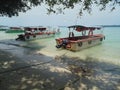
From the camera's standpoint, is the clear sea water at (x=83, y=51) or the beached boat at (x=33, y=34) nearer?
the clear sea water at (x=83, y=51)

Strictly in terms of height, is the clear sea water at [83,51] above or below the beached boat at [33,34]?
below

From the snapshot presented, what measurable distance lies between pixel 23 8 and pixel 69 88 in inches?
469

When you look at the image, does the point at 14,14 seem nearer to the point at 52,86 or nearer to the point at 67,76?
the point at 67,76

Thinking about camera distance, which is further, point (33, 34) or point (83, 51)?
point (33, 34)

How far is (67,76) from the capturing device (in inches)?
348

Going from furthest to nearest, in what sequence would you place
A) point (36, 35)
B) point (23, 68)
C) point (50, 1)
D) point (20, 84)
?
point (36, 35) → point (50, 1) → point (23, 68) → point (20, 84)

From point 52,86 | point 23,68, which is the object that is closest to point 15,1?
point 23,68

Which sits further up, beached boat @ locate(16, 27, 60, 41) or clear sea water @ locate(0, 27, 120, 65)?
beached boat @ locate(16, 27, 60, 41)

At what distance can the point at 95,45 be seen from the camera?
25125 mm

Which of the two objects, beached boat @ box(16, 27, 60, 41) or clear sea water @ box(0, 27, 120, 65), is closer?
clear sea water @ box(0, 27, 120, 65)

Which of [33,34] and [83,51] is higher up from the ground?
[33,34]

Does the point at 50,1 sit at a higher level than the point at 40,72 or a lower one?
higher

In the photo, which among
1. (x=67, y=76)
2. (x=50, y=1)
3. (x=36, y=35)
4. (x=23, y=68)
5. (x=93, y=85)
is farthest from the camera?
(x=36, y=35)

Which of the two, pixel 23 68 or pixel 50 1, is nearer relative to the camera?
pixel 23 68
